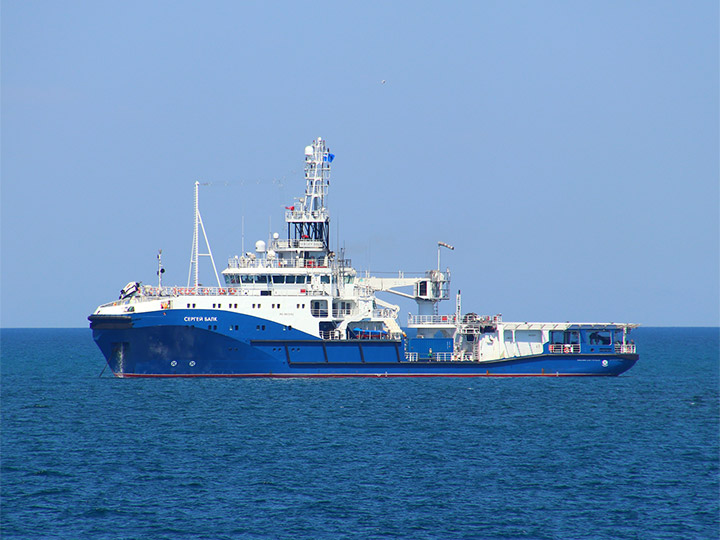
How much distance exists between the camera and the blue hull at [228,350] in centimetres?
4603

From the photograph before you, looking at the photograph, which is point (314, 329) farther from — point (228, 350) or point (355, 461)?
point (355, 461)

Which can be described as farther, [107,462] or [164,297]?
[164,297]

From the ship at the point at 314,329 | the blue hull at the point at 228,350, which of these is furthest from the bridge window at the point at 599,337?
the blue hull at the point at 228,350

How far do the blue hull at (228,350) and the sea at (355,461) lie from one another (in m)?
0.88

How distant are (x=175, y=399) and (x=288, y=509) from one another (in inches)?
727

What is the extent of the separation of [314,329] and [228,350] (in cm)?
458

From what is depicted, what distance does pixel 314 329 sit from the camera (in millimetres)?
47594

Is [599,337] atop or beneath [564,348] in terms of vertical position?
atop

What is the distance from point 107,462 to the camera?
97.3 ft

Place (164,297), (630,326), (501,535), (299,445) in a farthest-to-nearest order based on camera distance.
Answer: (630,326) < (164,297) < (299,445) < (501,535)

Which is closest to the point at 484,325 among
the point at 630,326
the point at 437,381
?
the point at 437,381

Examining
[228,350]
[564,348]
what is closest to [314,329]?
[228,350]

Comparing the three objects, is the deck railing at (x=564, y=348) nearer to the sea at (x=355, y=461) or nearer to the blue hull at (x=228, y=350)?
the sea at (x=355, y=461)

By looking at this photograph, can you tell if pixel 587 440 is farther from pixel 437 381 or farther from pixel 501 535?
pixel 437 381
